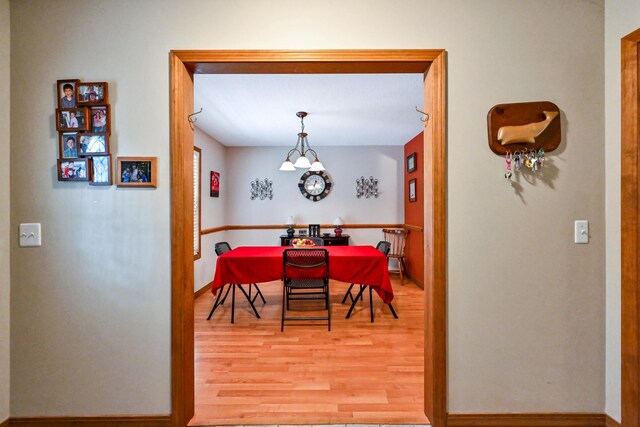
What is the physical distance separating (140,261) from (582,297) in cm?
245

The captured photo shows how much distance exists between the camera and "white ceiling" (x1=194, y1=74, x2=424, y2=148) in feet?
9.29

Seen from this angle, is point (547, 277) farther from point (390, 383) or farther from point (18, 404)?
point (18, 404)

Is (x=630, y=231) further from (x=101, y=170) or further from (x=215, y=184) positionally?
(x=215, y=184)

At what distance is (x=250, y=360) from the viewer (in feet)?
8.27

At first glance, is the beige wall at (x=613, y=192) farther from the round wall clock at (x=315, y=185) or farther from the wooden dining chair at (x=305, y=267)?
the round wall clock at (x=315, y=185)

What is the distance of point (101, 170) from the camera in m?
1.61

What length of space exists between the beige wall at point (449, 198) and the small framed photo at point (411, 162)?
11.6ft

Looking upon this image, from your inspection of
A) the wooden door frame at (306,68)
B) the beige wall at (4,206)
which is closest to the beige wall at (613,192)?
the wooden door frame at (306,68)

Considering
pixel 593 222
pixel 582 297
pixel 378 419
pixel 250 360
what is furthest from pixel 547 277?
pixel 250 360

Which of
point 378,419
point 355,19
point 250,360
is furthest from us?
point 250,360

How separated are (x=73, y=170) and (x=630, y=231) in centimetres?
295

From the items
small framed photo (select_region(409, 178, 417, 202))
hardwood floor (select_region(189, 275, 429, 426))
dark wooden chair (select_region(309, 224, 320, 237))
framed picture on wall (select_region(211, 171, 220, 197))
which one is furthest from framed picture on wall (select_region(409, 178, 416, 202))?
framed picture on wall (select_region(211, 171, 220, 197))

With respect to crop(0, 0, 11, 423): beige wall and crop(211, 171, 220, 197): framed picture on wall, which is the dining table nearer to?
crop(0, 0, 11, 423): beige wall

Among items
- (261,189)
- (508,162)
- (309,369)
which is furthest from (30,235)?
(261,189)
